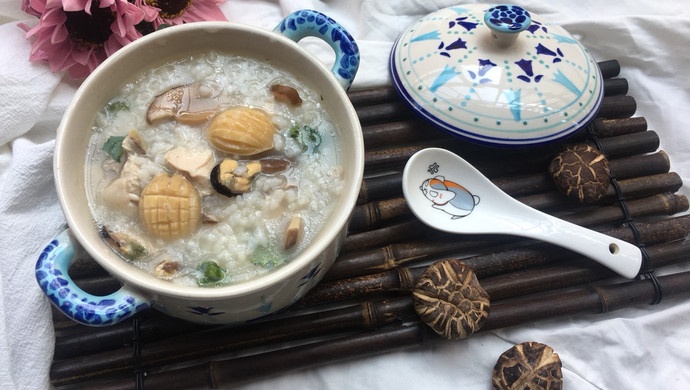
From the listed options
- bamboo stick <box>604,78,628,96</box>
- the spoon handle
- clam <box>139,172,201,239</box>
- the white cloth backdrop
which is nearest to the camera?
clam <box>139,172,201,239</box>

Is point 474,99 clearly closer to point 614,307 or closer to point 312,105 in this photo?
point 312,105

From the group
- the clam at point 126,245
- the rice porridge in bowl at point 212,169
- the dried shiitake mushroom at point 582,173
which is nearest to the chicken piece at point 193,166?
the rice porridge in bowl at point 212,169

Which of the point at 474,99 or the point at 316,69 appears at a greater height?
the point at 316,69

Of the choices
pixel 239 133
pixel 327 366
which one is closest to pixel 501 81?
pixel 239 133

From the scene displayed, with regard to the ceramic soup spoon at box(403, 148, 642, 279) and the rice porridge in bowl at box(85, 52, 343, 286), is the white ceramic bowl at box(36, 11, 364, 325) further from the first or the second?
the ceramic soup spoon at box(403, 148, 642, 279)

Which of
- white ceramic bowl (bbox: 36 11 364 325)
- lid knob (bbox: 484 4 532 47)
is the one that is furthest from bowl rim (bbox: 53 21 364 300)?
lid knob (bbox: 484 4 532 47)

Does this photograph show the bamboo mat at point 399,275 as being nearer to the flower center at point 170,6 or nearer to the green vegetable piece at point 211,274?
the green vegetable piece at point 211,274

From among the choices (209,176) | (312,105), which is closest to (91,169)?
(209,176)
